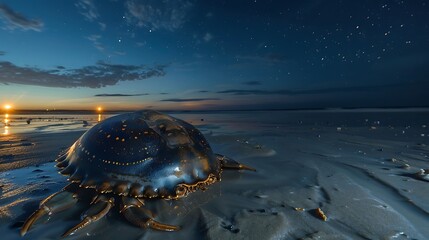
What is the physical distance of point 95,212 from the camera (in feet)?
7.63

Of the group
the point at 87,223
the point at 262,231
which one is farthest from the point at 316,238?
the point at 87,223

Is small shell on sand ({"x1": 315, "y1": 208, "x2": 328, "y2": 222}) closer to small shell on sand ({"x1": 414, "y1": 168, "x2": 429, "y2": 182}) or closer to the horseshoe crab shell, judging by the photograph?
the horseshoe crab shell

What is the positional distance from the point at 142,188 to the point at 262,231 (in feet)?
3.94

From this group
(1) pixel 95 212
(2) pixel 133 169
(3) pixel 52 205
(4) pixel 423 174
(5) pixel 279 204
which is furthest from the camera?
(4) pixel 423 174

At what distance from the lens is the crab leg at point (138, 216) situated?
2.26m

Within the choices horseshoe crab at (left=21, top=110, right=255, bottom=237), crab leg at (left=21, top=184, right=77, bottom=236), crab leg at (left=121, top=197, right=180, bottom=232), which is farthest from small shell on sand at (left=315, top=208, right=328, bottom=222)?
crab leg at (left=21, top=184, right=77, bottom=236)

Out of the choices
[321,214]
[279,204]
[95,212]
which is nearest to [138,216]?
[95,212]

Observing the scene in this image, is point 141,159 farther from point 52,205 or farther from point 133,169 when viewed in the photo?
point 52,205

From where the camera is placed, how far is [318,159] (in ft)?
16.2

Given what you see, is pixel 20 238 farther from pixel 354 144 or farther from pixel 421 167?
pixel 354 144

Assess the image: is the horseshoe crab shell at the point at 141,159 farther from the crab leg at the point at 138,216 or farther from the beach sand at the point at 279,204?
the beach sand at the point at 279,204

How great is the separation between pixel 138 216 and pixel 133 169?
19.4 inches

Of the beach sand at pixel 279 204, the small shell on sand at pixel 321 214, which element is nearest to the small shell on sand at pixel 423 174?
the beach sand at pixel 279 204

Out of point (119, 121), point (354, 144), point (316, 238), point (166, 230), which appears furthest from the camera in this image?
point (354, 144)
